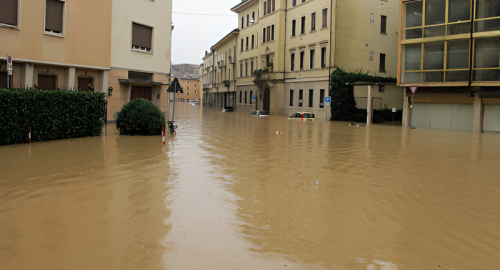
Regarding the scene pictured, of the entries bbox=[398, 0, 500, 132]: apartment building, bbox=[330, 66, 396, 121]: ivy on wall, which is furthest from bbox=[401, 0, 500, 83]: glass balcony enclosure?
bbox=[330, 66, 396, 121]: ivy on wall

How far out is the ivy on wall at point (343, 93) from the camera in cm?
4053

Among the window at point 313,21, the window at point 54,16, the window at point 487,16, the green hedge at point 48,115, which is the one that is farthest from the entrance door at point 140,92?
the window at point 313,21

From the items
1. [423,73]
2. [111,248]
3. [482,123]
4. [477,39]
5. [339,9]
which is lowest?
[111,248]

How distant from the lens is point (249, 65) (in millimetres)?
62250

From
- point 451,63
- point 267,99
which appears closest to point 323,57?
point 267,99

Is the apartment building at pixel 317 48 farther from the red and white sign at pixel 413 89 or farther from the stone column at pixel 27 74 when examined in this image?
the stone column at pixel 27 74

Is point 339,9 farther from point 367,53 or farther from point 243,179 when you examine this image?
point 243,179

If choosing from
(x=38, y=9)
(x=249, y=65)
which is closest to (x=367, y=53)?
(x=249, y=65)

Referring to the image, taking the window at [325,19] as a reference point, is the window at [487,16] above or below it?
below

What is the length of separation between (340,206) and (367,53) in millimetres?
39016

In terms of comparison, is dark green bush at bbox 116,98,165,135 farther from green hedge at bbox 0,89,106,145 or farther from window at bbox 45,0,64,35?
window at bbox 45,0,64,35

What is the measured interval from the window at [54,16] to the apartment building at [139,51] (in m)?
3.72

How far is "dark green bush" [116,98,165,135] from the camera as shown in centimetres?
1811

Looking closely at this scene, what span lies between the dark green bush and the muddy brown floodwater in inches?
221
